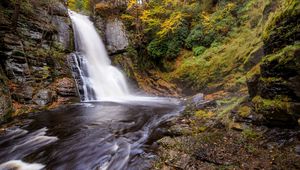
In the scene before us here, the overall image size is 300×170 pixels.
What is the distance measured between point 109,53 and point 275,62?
1197 centimetres

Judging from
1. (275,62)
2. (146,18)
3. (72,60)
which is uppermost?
(146,18)

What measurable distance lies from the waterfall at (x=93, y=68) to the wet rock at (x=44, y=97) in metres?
1.65

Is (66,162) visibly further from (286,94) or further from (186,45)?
(186,45)

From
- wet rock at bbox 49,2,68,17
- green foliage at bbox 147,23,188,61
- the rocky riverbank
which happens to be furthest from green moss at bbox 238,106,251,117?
wet rock at bbox 49,2,68,17

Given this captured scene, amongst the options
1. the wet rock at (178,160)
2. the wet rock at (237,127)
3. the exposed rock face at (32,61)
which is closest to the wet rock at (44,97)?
the exposed rock face at (32,61)

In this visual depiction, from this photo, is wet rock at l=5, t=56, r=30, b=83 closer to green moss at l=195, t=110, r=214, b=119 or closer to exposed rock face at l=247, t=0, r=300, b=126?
green moss at l=195, t=110, r=214, b=119

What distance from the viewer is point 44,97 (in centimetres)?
829

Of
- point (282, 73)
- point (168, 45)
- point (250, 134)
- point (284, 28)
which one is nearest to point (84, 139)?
point (250, 134)

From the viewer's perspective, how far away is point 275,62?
365cm

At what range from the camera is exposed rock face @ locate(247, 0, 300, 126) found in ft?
10.8

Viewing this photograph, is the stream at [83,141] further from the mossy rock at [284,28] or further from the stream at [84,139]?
the mossy rock at [284,28]

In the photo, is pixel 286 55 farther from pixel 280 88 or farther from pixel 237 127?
pixel 237 127

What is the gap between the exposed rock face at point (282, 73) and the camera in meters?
3.28

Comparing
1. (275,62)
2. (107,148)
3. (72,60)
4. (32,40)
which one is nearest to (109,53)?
(72,60)
